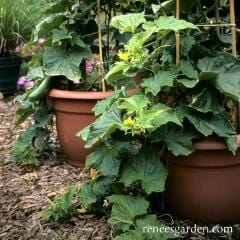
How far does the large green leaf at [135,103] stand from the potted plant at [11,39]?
289 centimetres

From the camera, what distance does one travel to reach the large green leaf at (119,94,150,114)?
1.65 meters

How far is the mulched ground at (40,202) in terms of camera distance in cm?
188

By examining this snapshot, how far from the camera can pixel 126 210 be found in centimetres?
171

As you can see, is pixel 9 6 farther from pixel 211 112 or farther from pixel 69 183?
pixel 211 112

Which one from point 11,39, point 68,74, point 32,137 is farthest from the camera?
point 11,39

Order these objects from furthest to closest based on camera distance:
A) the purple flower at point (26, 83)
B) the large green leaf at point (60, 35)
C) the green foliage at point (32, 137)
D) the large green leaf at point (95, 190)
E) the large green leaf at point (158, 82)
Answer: the purple flower at point (26, 83) < the green foliage at point (32, 137) < the large green leaf at point (60, 35) < the large green leaf at point (95, 190) < the large green leaf at point (158, 82)

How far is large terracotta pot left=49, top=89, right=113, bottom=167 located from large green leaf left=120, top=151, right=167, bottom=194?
68 cm

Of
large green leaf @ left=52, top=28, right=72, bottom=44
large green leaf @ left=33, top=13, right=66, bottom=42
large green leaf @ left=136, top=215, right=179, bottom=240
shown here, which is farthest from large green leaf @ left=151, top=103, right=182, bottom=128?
large green leaf @ left=33, top=13, right=66, bottom=42

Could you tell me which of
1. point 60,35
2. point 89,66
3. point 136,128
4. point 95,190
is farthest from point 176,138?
point 89,66

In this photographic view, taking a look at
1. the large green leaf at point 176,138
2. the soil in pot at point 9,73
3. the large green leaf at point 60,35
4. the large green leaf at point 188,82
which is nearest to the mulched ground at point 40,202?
the large green leaf at point 176,138

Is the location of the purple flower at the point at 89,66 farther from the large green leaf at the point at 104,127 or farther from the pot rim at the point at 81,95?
the large green leaf at the point at 104,127

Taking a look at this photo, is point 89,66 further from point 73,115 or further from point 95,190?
point 95,190

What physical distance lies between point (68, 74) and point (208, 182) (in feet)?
3.11

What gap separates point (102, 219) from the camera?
1.97m
